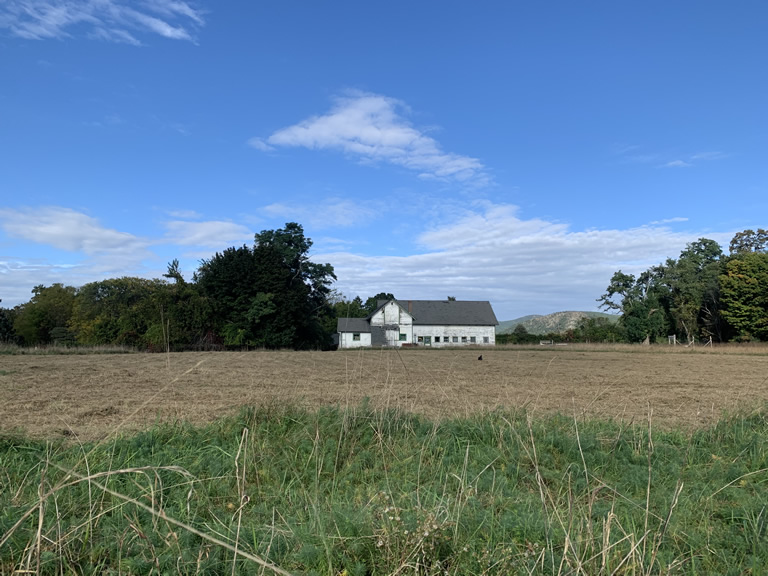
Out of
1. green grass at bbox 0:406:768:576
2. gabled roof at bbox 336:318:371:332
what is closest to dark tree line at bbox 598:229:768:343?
gabled roof at bbox 336:318:371:332

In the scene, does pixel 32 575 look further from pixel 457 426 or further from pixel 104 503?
pixel 457 426

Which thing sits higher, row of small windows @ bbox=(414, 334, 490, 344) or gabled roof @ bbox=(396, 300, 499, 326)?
gabled roof @ bbox=(396, 300, 499, 326)

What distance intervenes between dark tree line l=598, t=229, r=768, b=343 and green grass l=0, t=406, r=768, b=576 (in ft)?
181

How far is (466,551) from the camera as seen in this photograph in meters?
2.67

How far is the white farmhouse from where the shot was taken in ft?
231

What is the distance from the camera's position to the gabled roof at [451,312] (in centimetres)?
7219

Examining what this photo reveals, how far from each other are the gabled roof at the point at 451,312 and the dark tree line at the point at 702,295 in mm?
15636

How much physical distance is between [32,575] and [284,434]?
3.38 metres

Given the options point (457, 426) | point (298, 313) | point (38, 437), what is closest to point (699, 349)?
point (298, 313)

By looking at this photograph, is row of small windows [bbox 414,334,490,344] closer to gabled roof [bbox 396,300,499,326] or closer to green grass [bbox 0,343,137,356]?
gabled roof [bbox 396,300,499,326]

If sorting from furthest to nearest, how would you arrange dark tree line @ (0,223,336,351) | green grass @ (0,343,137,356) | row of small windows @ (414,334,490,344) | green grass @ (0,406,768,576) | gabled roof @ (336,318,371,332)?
1. row of small windows @ (414,334,490,344)
2. gabled roof @ (336,318,371,332)
3. dark tree line @ (0,223,336,351)
4. green grass @ (0,343,137,356)
5. green grass @ (0,406,768,576)

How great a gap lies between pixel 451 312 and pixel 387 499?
70947 mm

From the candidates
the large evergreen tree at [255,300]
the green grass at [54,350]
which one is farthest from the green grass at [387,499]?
the large evergreen tree at [255,300]

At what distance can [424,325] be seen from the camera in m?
72.2
